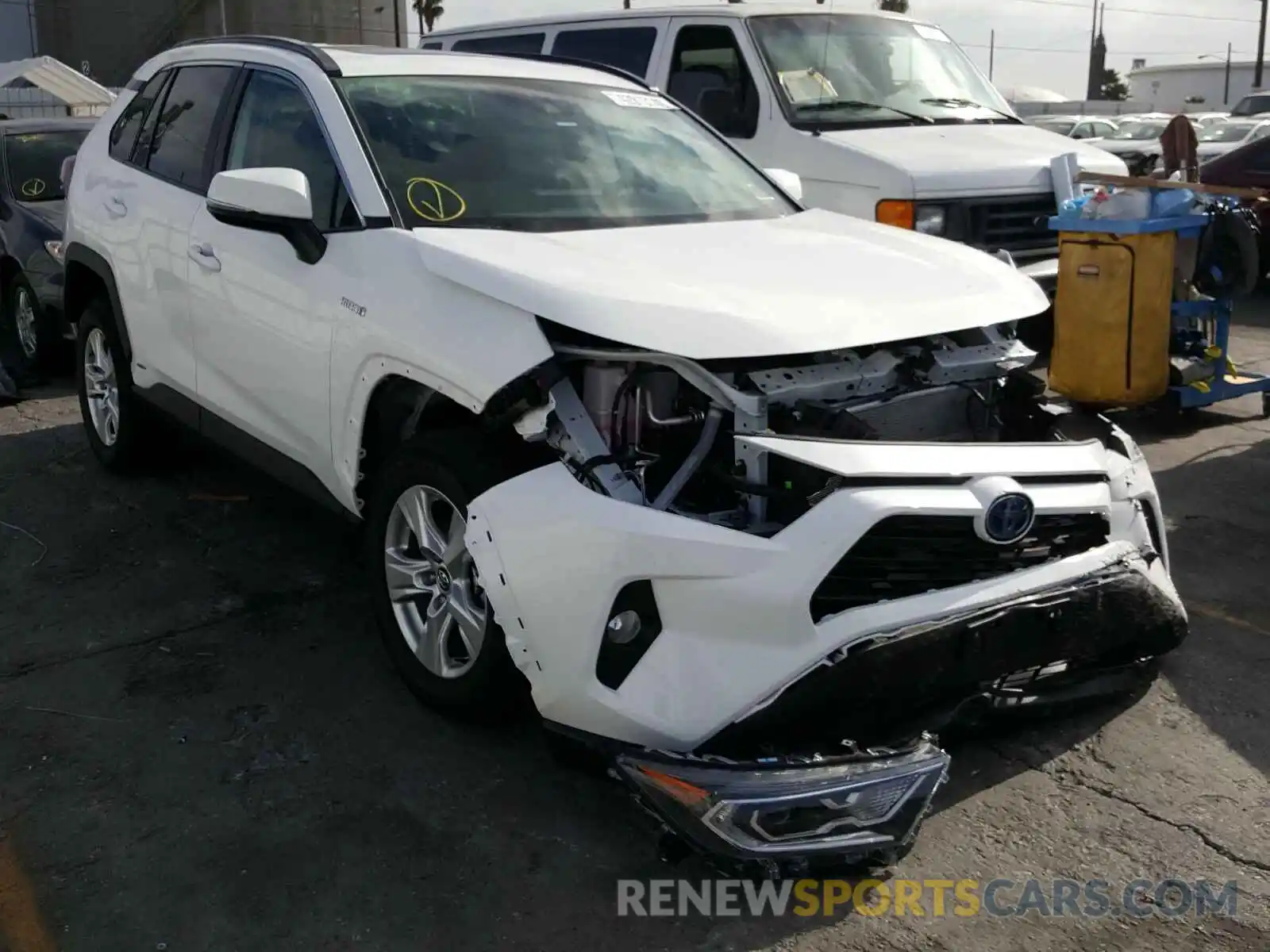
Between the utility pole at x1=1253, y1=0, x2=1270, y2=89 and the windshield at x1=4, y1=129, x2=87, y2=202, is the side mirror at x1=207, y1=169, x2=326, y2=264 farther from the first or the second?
the utility pole at x1=1253, y1=0, x2=1270, y2=89

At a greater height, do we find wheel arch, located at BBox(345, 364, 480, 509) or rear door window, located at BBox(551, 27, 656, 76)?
rear door window, located at BBox(551, 27, 656, 76)

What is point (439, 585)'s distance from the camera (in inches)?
147

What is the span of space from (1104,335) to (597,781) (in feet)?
15.6

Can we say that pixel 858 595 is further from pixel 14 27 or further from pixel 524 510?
pixel 14 27

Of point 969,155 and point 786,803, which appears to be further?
point 969,155

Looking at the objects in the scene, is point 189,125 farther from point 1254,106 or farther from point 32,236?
point 1254,106

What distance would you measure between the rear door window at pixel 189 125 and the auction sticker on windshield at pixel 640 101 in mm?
1505

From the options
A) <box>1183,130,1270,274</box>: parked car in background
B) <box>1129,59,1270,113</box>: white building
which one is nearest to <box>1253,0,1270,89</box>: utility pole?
<box>1129,59,1270,113</box>: white building

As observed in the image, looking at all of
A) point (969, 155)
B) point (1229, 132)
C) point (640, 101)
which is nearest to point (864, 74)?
point (969, 155)

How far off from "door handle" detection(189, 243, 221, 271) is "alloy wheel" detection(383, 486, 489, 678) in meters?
1.52

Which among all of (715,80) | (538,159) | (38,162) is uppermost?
(715,80)

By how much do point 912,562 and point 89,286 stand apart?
4.68m

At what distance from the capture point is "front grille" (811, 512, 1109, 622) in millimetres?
3053

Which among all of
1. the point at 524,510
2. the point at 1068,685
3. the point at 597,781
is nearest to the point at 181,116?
the point at 524,510
